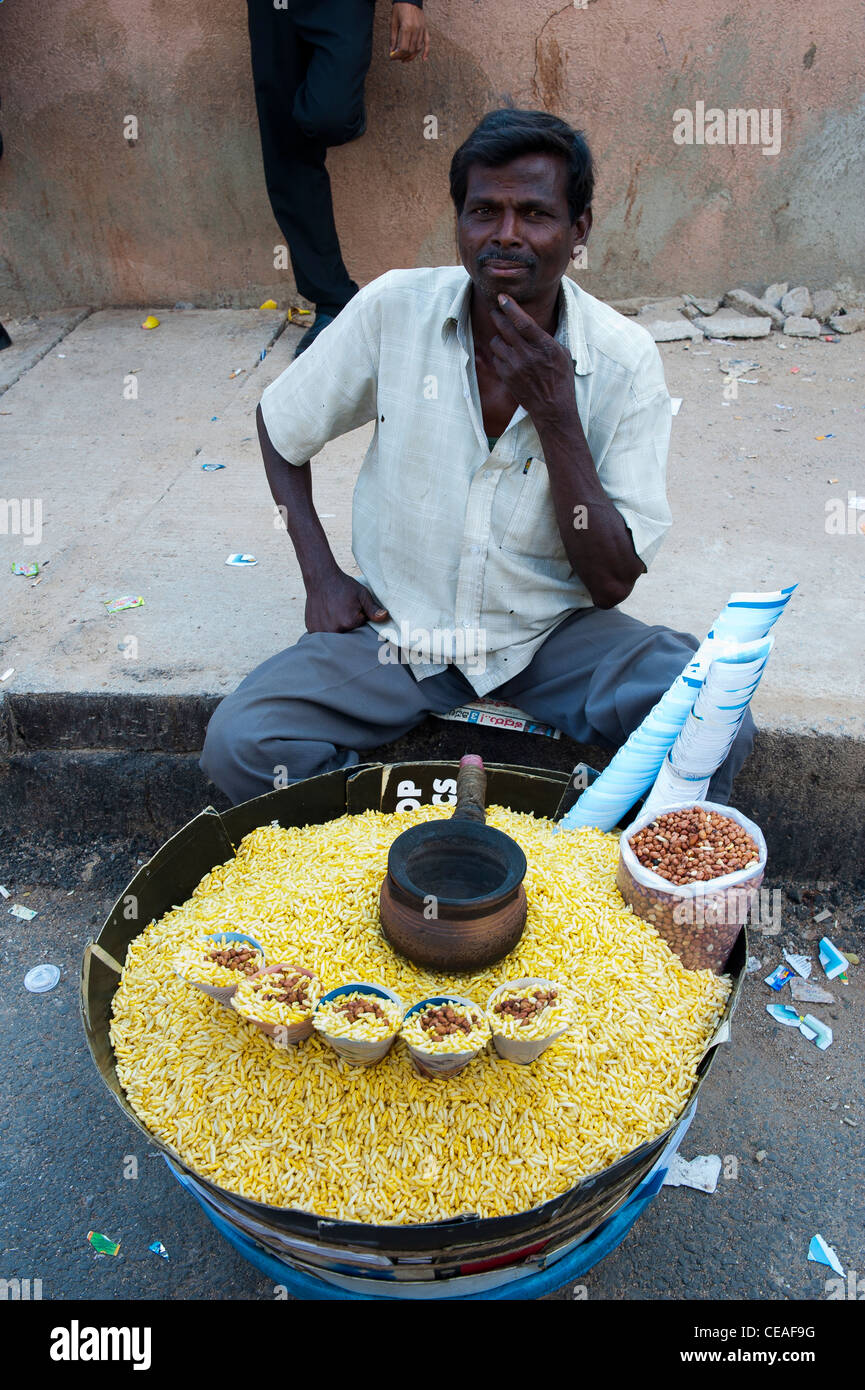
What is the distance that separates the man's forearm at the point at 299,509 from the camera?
298 cm

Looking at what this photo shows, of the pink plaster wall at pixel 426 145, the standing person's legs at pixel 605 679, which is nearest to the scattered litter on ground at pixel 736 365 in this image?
the pink plaster wall at pixel 426 145

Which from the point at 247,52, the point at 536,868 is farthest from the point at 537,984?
the point at 247,52

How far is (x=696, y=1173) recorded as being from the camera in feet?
8.19

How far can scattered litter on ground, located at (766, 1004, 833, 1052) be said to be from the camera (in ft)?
9.29

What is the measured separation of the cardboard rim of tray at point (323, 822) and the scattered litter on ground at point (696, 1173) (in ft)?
1.91

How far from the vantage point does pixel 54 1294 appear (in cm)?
226

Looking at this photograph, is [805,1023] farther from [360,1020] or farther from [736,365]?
[736,365]

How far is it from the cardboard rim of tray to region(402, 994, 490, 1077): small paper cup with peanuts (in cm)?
24

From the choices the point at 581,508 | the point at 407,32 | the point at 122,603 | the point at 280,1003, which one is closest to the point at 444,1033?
the point at 280,1003

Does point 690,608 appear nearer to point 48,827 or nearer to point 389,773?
point 389,773

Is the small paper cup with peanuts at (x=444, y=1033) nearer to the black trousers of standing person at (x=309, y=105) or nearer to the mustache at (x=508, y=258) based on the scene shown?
the mustache at (x=508, y=258)

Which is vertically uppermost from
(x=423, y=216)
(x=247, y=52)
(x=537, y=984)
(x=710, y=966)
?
(x=247, y=52)

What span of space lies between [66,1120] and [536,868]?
4.72ft

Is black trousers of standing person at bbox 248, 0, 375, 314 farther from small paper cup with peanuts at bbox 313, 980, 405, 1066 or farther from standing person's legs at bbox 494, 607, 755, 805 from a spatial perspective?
small paper cup with peanuts at bbox 313, 980, 405, 1066
